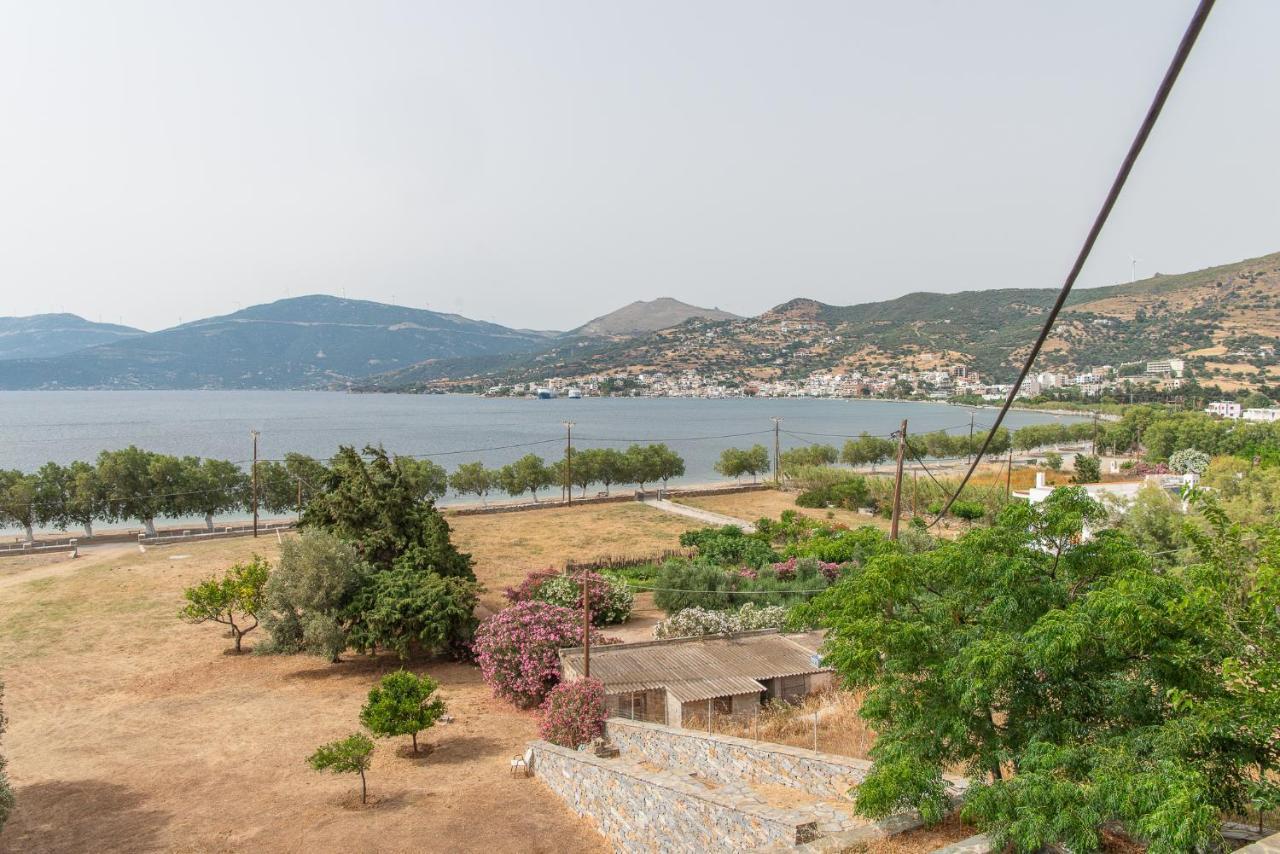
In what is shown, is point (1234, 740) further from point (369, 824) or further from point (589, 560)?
point (589, 560)

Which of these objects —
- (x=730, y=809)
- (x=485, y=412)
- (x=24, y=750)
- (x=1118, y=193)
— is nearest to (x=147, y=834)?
A: (x=24, y=750)

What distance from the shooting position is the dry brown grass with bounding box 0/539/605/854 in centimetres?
1308

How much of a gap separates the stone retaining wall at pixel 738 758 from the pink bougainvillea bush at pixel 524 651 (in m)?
3.79

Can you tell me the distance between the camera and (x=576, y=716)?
15883 mm

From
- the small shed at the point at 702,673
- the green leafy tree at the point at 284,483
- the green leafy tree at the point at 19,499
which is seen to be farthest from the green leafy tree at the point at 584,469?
the small shed at the point at 702,673

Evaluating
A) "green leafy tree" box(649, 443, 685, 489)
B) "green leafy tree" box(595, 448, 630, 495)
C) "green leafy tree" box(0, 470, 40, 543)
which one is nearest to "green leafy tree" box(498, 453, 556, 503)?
"green leafy tree" box(595, 448, 630, 495)

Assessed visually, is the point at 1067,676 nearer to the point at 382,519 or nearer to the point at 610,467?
the point at 382,519

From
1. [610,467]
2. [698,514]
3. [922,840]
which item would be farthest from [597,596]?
[610,467]

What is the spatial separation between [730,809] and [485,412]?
184 metres

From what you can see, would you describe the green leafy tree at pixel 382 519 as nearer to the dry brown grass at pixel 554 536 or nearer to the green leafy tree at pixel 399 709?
the dry brown grass at pixel 554 536

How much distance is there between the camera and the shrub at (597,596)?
941 inches

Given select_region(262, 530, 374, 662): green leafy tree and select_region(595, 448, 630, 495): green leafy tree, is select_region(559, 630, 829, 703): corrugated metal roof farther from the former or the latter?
select_region(595, 448, 630, 495): green leafy tree

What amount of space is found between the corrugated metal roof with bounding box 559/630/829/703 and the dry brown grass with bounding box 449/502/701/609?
10.1 m

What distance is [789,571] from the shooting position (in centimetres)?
2931
